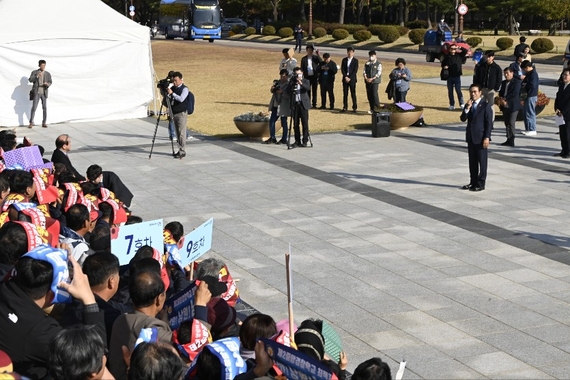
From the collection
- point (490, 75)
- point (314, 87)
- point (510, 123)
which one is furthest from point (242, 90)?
point (510, 123)

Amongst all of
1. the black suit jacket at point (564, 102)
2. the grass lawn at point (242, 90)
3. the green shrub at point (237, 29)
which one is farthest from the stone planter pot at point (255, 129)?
the green shrub at point (237, 29)

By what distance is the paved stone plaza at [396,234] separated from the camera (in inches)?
342

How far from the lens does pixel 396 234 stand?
1256 cm

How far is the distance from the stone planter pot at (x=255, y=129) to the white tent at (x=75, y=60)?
6245mm

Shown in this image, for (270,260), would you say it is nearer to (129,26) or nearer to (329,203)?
(329,203)

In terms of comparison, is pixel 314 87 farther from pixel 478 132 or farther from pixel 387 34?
pixel 387 34

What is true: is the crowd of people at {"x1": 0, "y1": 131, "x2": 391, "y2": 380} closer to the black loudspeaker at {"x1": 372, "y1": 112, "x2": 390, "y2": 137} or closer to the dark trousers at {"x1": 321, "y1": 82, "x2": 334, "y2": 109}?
the black loudspeaker at {"x1": 372, "y1": 112, "x2": 390, "y2": 137}

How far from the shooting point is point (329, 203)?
48.0 ft

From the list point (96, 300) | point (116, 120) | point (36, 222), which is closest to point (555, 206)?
point (36, 222)

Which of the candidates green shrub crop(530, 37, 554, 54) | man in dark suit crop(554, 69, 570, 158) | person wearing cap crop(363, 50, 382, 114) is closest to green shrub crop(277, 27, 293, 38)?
green shrub crop(530, 37, 554, 54)

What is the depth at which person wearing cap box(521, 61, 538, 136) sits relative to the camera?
2125 centimetres

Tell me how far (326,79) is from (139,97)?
18.1 ft

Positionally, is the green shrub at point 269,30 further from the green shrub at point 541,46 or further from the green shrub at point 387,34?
the green shrub at point 541,46

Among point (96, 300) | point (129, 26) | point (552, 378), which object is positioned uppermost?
point (129, 26)
